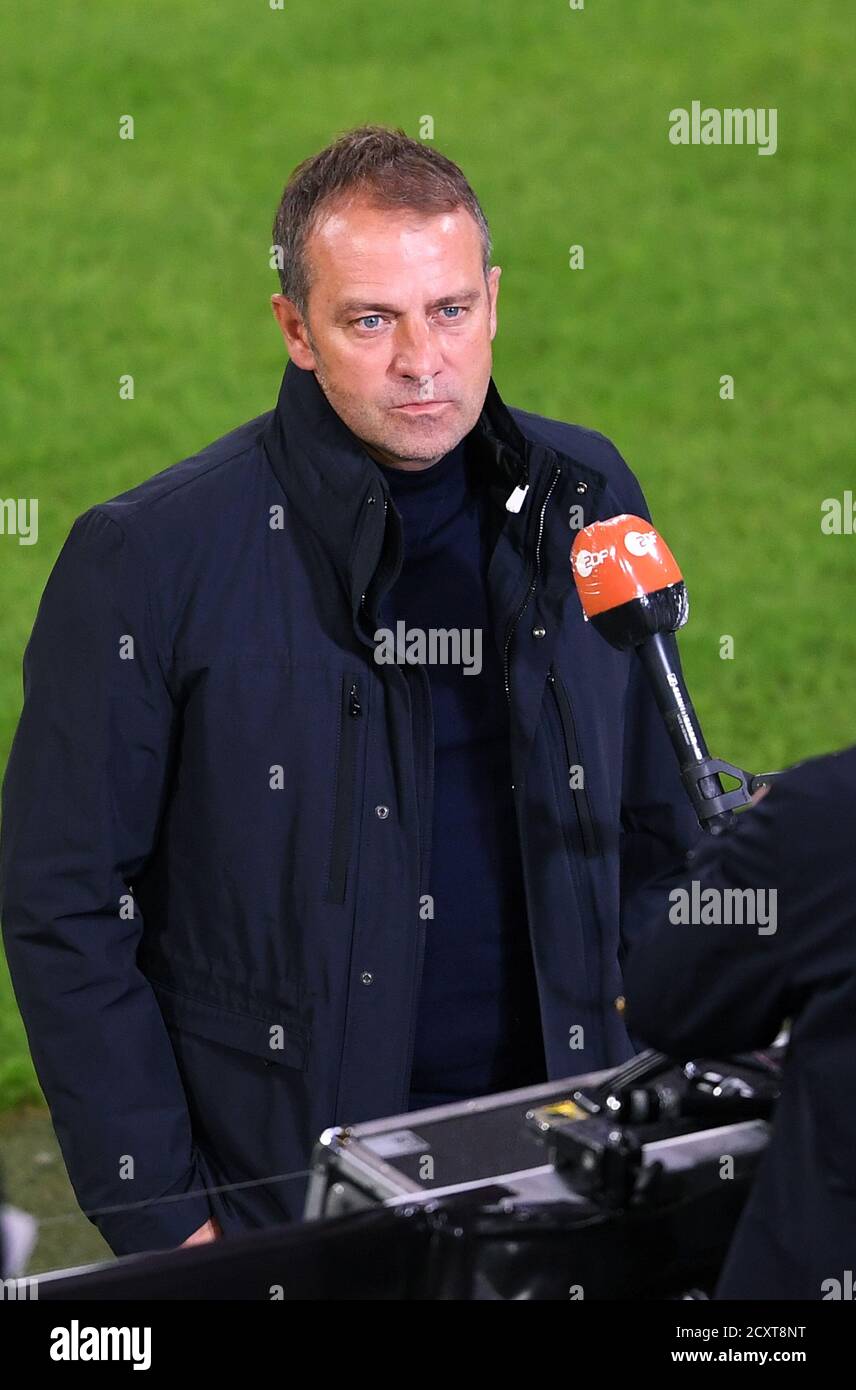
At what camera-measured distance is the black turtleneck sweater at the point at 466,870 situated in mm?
2430

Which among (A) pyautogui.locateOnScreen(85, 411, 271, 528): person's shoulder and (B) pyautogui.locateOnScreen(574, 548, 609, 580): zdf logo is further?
(A) pyautogui.locateOnScreen(85, 411, 271, 528): person's shoulder

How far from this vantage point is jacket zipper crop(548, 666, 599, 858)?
8.13 feet

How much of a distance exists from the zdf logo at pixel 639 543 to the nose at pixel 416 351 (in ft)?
0.98

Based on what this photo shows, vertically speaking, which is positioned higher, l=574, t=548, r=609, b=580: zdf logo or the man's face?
the man's face

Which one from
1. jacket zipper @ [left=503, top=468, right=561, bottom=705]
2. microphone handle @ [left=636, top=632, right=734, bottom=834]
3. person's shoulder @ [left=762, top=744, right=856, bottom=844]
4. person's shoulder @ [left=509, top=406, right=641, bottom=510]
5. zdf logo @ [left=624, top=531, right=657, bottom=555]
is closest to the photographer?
person's shoulder @ [left=762, top=744, right=856, bottom=844]

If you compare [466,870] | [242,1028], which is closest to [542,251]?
[466,870]

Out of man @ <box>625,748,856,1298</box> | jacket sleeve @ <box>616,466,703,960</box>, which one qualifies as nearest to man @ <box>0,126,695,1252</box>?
jacket sleeve @ <box>616,466,703,960</box>

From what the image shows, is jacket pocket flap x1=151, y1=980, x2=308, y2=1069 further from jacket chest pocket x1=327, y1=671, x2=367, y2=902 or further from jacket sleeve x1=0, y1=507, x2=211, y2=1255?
jacket chest pocket x1=327, y1=671, x2=367, y2=902

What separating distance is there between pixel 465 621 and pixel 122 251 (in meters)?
6.66

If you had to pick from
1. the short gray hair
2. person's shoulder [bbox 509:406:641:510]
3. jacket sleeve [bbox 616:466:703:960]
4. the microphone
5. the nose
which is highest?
the short gray hair

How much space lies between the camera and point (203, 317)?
8.41m

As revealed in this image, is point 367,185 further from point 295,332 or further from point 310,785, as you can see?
point 310,785

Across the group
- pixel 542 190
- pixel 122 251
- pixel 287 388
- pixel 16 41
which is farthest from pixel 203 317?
pixel 287 388

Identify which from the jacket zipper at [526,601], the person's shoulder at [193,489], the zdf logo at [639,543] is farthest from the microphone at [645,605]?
the person's shoulder at [193,489]
